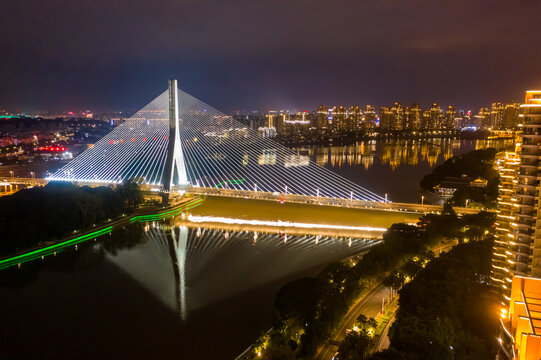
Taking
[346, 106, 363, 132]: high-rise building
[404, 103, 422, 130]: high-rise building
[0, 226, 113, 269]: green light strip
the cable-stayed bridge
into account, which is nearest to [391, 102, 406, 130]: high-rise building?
[404, 103, 422, 130]: high-rise building

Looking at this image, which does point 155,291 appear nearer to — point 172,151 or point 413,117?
point 172,151

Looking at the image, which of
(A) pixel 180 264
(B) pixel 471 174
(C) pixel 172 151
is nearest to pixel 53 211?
(A) pixel 180 264

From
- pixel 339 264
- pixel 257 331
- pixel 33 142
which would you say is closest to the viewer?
pixel 257 331

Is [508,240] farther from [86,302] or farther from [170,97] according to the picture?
[170,97]

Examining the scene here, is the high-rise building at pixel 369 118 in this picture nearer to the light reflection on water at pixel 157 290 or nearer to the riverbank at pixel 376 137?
the riverbank at pixel 376 137

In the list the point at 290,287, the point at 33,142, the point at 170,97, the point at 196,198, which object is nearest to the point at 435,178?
the point at 196,198

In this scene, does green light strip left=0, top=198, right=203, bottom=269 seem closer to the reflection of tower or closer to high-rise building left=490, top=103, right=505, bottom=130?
the reflection of tower

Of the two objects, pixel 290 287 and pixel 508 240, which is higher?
pixel 508 240
